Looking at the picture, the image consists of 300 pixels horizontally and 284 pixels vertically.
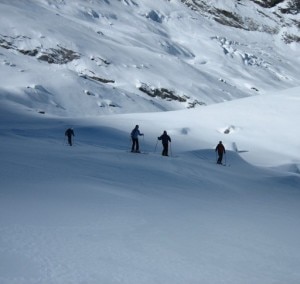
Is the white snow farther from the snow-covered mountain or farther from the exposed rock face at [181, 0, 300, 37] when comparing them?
the exposed rock face at [181, 0, 300, 37]

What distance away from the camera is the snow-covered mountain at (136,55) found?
58.2m

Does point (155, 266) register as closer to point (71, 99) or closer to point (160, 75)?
point (71, 99)

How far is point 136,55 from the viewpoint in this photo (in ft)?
266

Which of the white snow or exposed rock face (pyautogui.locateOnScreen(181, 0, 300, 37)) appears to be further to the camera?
exposed rock face (pyautogui.locateOnScreen(181, 0, 300, 37))

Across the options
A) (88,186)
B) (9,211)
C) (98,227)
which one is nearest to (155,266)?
(98,227)

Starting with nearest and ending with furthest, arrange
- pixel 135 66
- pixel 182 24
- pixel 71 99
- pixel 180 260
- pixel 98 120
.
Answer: pixel 180 260 → pixel 98 120 → pixel 71 99 → pixel 135 66 → pixel 182 24

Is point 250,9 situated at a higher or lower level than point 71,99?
higher

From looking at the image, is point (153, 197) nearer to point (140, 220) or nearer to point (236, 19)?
point (140, 220)

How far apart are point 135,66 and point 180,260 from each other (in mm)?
70952

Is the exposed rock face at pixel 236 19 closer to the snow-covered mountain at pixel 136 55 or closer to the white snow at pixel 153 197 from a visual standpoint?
the snow-covered mountain at pixel 136 55

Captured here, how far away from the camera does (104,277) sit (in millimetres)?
5535

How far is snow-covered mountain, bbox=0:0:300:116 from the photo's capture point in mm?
58250

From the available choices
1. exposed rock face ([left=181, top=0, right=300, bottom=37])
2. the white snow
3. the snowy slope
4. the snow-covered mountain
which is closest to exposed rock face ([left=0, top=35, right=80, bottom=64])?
the snow-covered mountain

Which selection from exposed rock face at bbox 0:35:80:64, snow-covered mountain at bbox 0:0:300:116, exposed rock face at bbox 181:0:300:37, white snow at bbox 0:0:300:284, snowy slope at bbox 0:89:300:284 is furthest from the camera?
exposed rock face at bbox 181:0:300:37
